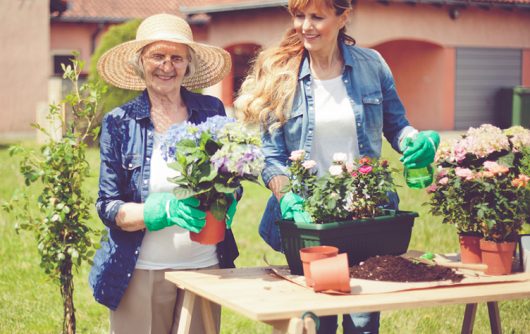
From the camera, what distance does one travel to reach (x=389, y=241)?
2775 millimetres

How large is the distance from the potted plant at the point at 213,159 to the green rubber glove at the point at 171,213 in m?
0.04

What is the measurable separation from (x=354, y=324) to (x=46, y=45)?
16.6 metres

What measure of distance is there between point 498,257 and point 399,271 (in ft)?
1.35

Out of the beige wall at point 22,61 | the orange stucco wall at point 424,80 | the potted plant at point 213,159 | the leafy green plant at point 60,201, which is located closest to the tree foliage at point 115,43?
the beige wall at point 22,61

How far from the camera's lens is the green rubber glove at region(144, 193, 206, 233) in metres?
2.57

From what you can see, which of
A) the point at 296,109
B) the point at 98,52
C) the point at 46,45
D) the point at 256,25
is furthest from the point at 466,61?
the point at 296,109

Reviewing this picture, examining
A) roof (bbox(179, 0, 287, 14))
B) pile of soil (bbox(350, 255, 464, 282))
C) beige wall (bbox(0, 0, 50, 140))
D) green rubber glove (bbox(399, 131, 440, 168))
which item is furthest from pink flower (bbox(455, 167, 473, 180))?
beige wall (bbox(0, 0, 50, 140))

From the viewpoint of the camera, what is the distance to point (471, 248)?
2887 mm

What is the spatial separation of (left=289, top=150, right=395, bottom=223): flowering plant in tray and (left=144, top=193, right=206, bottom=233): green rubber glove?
0.38 meters

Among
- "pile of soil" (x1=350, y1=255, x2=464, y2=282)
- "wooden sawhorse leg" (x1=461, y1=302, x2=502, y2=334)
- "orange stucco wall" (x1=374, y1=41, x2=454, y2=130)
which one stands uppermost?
"orange stucco wall" (x1=374, y1=41, x2=454, y2=130)

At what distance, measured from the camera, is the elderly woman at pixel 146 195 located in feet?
9.41

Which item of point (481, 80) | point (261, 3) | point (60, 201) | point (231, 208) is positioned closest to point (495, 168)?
point (231, 208)

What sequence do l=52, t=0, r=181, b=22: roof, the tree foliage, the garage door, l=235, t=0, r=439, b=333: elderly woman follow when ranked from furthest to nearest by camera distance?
l=52, t=0, r=181, b=22: roof
the garage door
the tree foliage
l=235, t=0, r=439, b=333: elderly woman

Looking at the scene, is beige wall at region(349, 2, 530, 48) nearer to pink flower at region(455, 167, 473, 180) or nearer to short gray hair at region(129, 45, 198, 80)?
short gray hair at region(129, 45, 198, 80)
